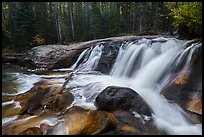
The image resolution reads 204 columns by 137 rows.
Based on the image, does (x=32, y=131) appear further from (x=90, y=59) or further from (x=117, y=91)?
(x=90, y=59)

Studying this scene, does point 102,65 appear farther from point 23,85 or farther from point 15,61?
point 15,61

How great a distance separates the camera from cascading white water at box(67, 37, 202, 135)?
19.6 ft

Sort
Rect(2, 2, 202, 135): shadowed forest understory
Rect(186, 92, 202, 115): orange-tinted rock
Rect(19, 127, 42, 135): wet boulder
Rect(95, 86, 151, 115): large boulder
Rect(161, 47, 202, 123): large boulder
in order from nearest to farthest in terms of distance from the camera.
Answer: Rect(19, 127, 42, 135): wet boulder, Rect(2, 2, 202, 135): shadowed forest understory, Rect(95, 86, 151, 115): large boulder, Rect(186, 92, 202, 115): orange-tinted rock, Rect(161, 47, 202, 123): large boulder

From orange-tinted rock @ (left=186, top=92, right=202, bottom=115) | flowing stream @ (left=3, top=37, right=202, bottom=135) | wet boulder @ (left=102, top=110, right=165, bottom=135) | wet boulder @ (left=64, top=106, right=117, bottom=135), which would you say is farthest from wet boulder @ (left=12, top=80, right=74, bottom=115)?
orange-tinted rock @ (left=186, top=92, right=202, bottom=115)

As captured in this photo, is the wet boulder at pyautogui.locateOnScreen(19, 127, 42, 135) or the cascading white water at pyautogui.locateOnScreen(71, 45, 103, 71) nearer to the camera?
the wet boulder at pyautogui.locateOnScreen(19, 127, 42, 135)

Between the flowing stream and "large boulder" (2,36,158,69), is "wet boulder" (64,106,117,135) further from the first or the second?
"large boulder" (2,36,158,69)

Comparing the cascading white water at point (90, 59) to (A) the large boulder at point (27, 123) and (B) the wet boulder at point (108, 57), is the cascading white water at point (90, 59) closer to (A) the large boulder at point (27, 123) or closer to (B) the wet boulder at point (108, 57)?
(B) the wet boulder at point (108, 57)

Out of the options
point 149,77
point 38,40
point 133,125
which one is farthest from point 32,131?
point 38,40

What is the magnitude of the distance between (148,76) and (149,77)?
0.12m

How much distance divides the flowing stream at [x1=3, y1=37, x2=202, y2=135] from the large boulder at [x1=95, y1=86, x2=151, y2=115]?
386 mm

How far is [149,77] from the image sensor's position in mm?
8766

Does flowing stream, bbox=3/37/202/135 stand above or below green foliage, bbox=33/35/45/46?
below

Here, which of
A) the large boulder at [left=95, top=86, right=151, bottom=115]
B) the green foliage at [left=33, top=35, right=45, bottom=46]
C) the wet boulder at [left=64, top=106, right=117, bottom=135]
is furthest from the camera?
the green foliage at [left=33, top=35, right=45, bottom=46]

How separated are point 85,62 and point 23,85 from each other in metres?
4.47
